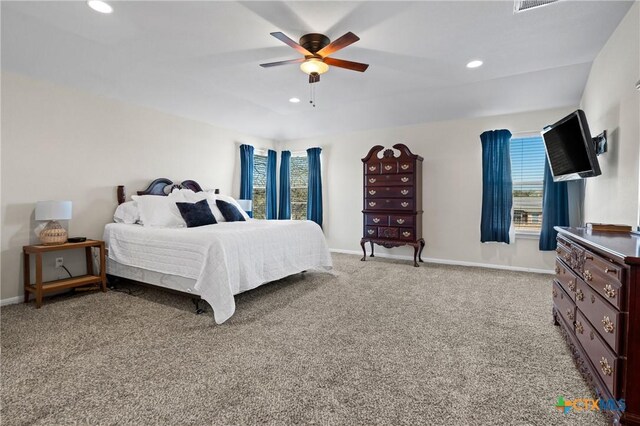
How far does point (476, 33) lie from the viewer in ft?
8.84

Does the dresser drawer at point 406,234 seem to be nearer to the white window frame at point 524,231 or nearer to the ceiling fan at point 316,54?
the white window frame at point 524,231

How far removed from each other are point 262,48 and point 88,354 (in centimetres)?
289

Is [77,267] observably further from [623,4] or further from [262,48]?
[623,4]

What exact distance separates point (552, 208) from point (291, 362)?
4.26m

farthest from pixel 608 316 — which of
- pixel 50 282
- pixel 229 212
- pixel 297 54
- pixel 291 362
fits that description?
pixel 50 282

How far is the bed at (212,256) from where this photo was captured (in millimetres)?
2711

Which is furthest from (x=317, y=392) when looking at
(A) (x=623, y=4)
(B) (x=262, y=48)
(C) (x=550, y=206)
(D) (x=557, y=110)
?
(D) (x=557, y=110)

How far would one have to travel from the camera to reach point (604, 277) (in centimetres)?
148

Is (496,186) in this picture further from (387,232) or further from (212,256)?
(212,256)

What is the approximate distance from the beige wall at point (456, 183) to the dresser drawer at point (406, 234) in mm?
557

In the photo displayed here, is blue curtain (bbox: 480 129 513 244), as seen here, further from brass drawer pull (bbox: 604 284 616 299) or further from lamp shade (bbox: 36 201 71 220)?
lamp shade (bbox: 36 201 71 220)

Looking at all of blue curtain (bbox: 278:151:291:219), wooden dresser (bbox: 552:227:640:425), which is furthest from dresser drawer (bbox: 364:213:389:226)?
wooden dresser (bbox: 552:227:640:425)

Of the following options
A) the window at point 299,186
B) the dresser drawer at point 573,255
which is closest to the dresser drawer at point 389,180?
the window at point 299,186

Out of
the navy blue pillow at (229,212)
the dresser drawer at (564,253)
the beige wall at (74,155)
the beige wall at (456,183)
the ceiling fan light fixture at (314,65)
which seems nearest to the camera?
the dresser drawer at (564,253)
